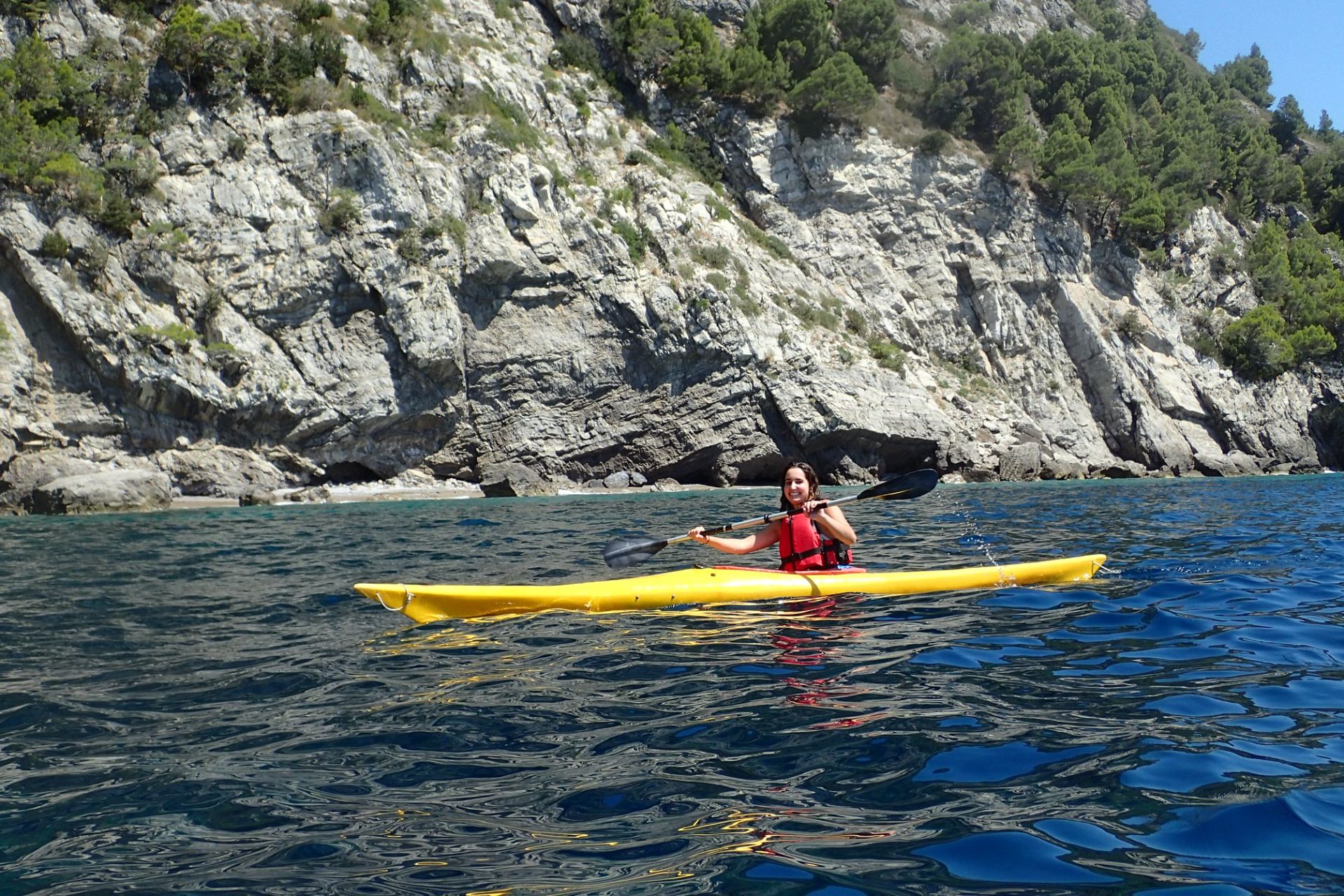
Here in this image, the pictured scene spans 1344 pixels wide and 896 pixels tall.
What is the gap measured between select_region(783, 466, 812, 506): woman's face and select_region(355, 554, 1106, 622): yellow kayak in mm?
611

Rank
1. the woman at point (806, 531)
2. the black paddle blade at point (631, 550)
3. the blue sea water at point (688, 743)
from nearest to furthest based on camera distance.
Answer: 1. the blue sea water at point (688, 743)
2. the woman at point (806, 531)
3. the black paddle blade at point (631, 550)

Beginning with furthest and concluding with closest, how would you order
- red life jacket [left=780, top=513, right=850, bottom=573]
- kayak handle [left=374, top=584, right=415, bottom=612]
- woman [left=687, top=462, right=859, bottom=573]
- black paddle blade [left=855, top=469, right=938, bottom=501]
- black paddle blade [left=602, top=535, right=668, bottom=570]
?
black paddle blade [left=855, top=469, right=938, bottom=501], black paddle blade [left=602, top=535, right=668, bottom=570], red life jacket [left=780, top=513, right=850, bottom=573], woman [left=687, top=462, right=859, bottom=573], kayak handle [left=374, top=584, right=415, bottom=612]

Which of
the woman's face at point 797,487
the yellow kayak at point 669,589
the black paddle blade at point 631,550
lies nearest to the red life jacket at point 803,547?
the woman's face at point 797,487

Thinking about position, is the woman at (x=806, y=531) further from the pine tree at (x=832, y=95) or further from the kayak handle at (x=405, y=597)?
the pine tree at (x=832, y=95)

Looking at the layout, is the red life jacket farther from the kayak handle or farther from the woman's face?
the kayak handle

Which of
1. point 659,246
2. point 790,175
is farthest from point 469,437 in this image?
point 790,175

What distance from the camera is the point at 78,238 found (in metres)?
22.0

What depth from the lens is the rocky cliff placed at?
22500 millimetres

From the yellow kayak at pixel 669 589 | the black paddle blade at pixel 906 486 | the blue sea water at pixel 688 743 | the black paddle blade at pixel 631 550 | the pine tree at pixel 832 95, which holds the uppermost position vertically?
the pine tree at pixel 832 95

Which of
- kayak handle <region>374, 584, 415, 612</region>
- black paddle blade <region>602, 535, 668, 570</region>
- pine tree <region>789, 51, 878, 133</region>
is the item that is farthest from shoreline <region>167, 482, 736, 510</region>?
pine tree <region>789, 51, 878, 133</region>

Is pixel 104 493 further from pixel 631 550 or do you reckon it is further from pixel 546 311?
pixel 631 550

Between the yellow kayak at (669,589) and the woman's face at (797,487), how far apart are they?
61cm

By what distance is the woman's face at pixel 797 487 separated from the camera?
7.16m

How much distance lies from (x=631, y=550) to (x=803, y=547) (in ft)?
5.07
